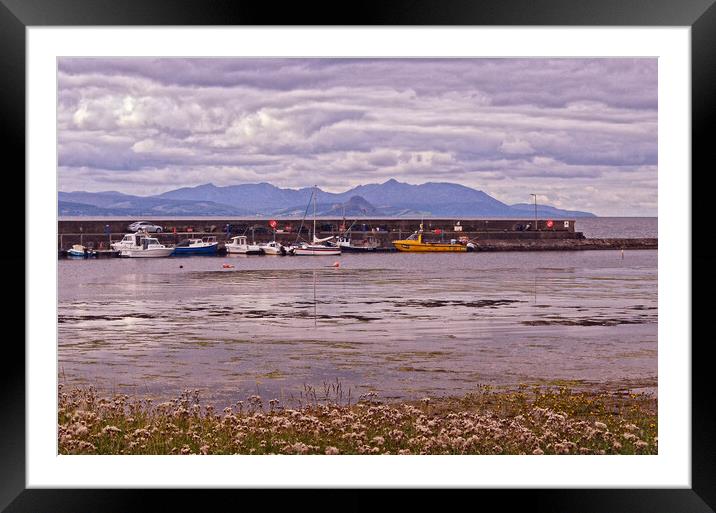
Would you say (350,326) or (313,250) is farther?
(313,250)

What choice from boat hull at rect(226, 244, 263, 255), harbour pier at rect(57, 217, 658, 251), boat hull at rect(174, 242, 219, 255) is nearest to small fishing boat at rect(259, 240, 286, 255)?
boat hull at rect(226, 244, 263, 255)

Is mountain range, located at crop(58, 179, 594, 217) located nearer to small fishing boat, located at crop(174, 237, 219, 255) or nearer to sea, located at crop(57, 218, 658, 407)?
small fishing boat, located at crop(174, 237, 219, 255)

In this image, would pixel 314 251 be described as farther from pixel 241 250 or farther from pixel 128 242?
pixel 128 242

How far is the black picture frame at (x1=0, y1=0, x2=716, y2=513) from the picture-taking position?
2975mm

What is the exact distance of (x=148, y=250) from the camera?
29.0 metres

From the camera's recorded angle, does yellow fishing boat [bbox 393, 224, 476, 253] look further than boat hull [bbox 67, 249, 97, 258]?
Yes

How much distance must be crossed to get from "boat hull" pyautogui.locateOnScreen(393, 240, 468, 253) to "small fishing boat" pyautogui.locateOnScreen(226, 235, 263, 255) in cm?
541

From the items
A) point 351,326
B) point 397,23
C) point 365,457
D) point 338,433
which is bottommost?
point 351,326

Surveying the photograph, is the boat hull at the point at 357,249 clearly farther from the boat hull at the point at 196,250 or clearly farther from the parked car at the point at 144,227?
the parked car at the point at 144,227

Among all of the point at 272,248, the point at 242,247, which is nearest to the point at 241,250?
the point at 242,247

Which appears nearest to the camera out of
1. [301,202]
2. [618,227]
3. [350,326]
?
[350,326]

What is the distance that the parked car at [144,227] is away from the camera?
98.4 feet

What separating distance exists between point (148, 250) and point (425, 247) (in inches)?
403

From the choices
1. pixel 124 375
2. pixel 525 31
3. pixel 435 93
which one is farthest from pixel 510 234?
pixel 525 31
